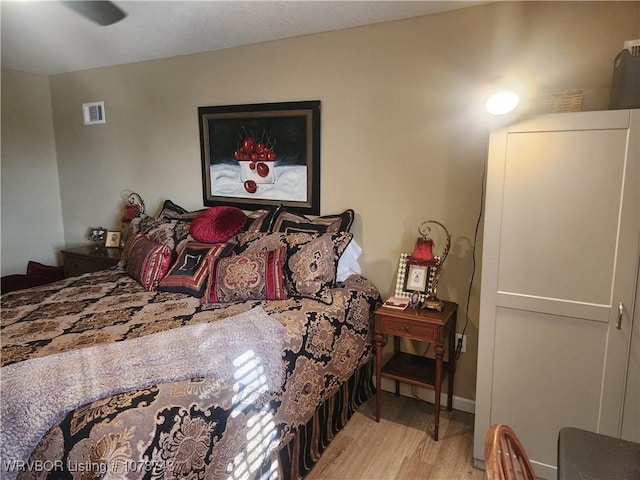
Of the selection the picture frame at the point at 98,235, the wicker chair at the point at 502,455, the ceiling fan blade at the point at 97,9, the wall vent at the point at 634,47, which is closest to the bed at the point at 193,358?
the wicker chair at the point at 502,455

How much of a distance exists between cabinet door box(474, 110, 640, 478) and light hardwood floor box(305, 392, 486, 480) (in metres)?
0.29

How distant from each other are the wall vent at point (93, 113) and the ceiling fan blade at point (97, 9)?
1.93 m

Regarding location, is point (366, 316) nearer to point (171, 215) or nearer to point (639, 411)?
point (639, 411)

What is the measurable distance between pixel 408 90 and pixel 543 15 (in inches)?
30.4

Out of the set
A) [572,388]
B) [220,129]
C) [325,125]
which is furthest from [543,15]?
[220,129]

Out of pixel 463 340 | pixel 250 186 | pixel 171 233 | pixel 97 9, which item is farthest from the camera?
pixel 250 186

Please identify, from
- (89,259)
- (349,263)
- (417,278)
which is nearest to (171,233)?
(89,259)

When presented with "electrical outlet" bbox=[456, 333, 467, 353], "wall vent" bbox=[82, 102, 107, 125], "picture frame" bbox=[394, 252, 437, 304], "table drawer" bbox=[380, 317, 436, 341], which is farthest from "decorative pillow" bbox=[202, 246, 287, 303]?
"wall vent" bbox=[82, 102, 107, 125]

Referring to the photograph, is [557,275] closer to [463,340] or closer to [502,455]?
[463,340]

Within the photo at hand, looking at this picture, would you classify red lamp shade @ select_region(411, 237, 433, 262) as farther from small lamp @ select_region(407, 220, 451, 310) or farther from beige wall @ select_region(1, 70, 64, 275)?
beige wall @ select_region(1, 70, 64, 275)

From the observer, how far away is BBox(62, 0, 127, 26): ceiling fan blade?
1.90 metres

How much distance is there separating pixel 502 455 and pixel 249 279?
167cm

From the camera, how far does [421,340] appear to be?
229 cm

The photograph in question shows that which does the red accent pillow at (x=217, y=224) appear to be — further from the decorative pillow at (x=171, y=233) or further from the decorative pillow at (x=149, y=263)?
the decorative pillow at (x=149, y=263)
